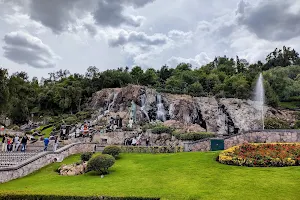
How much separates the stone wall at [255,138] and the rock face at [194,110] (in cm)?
1789

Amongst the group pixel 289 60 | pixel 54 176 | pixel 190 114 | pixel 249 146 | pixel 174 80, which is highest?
pixel 289 60

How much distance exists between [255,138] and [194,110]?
853 inches

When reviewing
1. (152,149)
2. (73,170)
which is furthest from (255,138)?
(73,170)

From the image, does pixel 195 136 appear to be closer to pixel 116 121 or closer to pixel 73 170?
pixel 73 170

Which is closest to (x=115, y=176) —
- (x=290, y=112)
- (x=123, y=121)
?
(x=123, y=121)

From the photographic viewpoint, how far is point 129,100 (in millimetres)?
46719

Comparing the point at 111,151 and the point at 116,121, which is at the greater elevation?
the point at 116,121

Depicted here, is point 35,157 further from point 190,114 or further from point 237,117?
point 237,117

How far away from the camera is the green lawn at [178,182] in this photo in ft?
38.6

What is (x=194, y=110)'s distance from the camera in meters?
46.1

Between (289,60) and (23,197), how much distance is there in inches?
3812

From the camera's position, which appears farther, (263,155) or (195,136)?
(195,136)

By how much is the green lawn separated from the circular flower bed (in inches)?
32.9

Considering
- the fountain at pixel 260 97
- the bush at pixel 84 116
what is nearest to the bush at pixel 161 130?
the fountain at pixel 260 97
